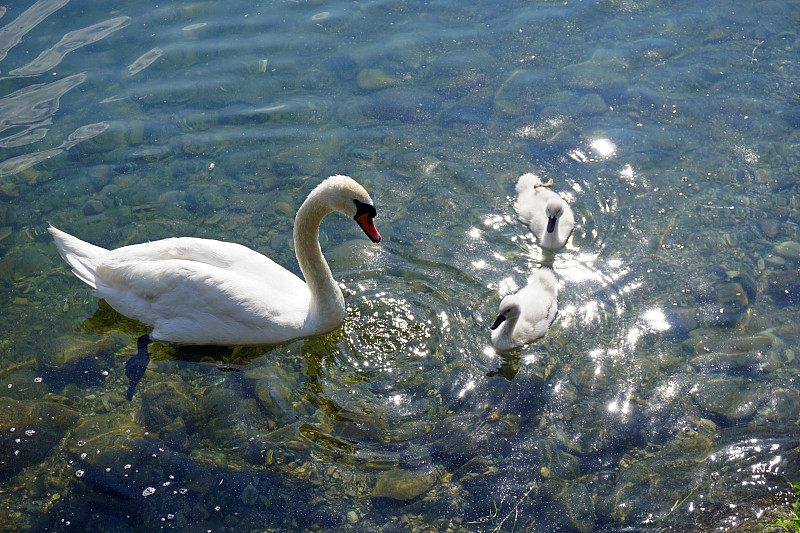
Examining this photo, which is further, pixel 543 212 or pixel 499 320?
pixel 543 212

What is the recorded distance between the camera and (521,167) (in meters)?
8.45

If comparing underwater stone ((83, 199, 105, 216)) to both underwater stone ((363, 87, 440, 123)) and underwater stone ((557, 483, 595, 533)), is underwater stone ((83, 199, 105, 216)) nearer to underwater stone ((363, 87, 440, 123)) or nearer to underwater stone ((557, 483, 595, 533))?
underwater stone ((363, 87, 440, 123))

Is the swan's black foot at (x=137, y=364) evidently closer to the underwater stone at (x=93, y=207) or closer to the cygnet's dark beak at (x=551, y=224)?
the underwater stone at (x=93, y=207)

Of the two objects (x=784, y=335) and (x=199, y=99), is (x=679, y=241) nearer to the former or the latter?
(x=784, y=335)

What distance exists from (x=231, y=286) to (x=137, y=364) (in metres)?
1.20

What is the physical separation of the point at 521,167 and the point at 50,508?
601cm

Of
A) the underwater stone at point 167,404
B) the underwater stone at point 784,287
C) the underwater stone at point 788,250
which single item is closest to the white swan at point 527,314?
the underwater stone at point 784,287

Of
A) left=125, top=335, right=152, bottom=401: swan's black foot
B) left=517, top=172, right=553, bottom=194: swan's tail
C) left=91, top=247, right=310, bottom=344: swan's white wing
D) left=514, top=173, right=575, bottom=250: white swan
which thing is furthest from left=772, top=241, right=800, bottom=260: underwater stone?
left=125, top=335, right=152, bottom=401: swan's black foot

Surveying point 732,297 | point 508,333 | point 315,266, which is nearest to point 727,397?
point 732,297

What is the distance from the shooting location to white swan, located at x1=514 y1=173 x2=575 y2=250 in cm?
716

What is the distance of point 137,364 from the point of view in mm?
6438

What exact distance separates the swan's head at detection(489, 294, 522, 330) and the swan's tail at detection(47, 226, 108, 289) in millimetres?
3902

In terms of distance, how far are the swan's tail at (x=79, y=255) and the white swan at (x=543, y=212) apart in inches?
174

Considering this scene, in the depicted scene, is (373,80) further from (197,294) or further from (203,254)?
(197,294)
